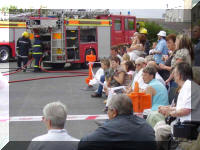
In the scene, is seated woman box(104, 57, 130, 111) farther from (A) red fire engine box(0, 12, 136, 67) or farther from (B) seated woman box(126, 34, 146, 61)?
(A) red fire engine box(0, 12, 136, 67)

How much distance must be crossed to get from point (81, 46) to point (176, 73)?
45.3 ft

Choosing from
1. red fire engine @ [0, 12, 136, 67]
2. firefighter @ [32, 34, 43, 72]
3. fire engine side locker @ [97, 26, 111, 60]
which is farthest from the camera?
fire engine side locker @ [97, 26, 111, 60]

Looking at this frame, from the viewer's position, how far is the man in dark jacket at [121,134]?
4020 mm

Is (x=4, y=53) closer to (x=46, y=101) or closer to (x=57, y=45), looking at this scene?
(x=57, y=45)

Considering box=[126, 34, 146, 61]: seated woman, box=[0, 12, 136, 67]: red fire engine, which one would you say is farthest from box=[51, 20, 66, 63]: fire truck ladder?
box=[126, 34, 146, 61]: seated woman

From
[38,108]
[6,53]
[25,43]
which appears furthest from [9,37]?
[38,108]

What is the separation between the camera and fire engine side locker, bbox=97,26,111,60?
2011 cm

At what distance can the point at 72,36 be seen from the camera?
1878cm

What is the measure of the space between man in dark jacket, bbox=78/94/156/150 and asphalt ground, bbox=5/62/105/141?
302 cm

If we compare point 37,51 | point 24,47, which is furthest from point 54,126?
point 24,47

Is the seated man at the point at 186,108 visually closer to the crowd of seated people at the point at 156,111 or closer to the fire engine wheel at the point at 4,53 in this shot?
the crowd of seated people at the point at 156,111

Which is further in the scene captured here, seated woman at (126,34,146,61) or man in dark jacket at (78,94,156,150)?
seated woman at (126,34,146,61)

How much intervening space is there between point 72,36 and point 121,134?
1500cm

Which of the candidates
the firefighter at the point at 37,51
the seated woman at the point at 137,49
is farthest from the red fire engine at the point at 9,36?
the seated woman at the point at 137,49
